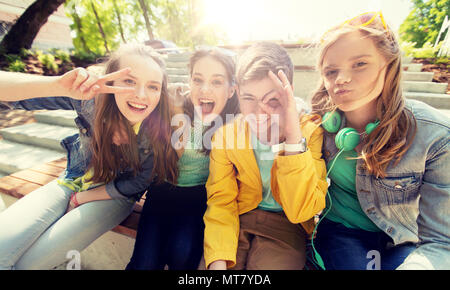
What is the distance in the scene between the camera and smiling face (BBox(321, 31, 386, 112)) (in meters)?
1.15

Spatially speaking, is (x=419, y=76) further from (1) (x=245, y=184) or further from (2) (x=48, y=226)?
(2) (x=48, y=226)

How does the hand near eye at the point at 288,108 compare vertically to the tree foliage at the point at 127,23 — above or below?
below

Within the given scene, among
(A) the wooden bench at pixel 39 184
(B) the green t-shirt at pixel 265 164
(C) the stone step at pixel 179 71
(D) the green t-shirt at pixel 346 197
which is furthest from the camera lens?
(C) the stone step at pixel 179 71

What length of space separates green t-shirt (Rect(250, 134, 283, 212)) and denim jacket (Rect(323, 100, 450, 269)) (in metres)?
0.53

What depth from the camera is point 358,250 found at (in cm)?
132

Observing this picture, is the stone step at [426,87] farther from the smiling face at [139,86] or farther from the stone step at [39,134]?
the stone step at [39,134]

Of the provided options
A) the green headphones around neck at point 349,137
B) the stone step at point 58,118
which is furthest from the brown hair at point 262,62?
the stone step at point 58,118

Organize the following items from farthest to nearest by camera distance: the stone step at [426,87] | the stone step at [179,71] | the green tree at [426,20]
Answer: the green tree at [426,20]
the stone step at [179,71]
the stone step at [426,87]

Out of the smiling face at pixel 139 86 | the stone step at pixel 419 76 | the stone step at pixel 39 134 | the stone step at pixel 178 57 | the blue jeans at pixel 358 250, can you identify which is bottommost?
the stone step at pixel 39 134

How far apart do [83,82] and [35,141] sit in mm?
4069

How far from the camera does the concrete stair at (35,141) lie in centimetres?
372

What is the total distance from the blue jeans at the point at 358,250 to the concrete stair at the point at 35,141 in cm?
425

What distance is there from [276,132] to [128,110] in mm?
1058
